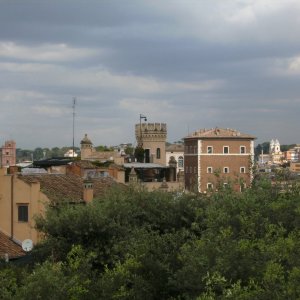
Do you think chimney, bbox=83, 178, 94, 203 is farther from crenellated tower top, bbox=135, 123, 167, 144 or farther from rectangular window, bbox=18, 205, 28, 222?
crenellated tower top, bbox=135, 123, 167, 144

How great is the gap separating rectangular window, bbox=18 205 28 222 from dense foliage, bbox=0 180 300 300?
759cm

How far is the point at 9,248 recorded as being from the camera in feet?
99.3

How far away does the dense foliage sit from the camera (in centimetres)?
1465

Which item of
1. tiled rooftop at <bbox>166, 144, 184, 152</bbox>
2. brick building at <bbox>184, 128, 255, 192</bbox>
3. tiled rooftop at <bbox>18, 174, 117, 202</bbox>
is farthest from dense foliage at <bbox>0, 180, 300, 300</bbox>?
tiled rooftop at <bbox>166, 144, 184, 152</bbox>

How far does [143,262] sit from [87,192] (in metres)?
16.2

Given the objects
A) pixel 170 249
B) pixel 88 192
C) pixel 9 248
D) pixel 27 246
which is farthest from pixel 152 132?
pixel 170 249

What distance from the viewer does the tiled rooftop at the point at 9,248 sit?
2947 centimetres

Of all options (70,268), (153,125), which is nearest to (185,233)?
(70,268)

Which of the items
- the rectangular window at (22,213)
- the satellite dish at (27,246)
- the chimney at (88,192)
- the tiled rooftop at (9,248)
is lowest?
the tiled rooftop at (9,248)

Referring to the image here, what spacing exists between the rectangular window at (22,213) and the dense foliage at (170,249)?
7587mm

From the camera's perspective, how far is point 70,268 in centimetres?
1712

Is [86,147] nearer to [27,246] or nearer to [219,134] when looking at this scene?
[219,134]

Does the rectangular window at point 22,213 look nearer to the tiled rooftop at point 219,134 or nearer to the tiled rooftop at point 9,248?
the tiled rooftop at point 9,248

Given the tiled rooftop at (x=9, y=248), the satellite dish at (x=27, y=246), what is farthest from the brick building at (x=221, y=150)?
the satellite dish at (x=27, y=246)
